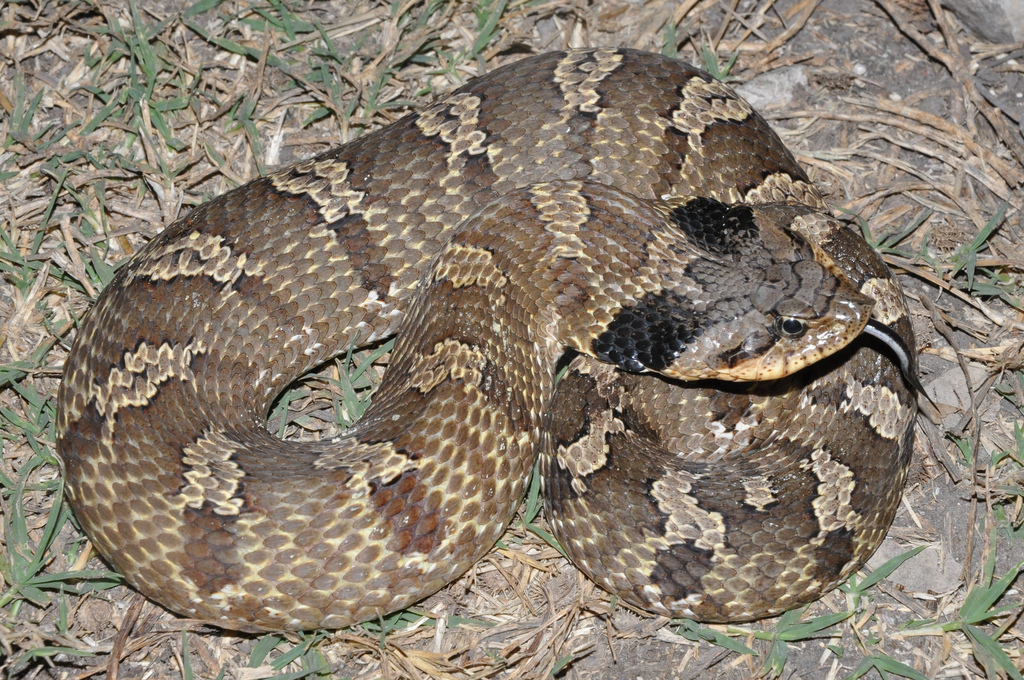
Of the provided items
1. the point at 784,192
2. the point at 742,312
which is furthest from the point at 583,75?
the point at 742,312

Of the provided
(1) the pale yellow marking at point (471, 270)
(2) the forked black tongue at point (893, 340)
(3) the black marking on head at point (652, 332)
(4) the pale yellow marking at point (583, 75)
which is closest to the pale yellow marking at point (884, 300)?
(2) the forked black tongue at point (893, 340)

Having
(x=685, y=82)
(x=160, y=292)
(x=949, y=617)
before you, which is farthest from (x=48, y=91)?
(x=949, y=617)

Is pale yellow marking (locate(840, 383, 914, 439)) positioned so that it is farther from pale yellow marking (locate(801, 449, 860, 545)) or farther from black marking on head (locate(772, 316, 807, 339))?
black marking on head (locate(772, 316, 807, 339))

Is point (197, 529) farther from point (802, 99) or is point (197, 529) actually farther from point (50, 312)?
point (802, 99)

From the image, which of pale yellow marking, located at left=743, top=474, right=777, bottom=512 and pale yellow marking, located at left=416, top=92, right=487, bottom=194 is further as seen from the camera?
pale yellow marking, located at left=416, top=92, right=487, bottom=194

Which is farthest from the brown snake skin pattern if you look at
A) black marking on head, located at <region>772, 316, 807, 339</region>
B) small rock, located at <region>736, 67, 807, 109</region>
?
small rock, located at <region>736, 67, 807, 109</region>

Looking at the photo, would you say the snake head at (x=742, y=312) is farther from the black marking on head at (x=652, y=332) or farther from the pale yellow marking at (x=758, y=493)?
the pale yellow marking at (x=758, y=493)
